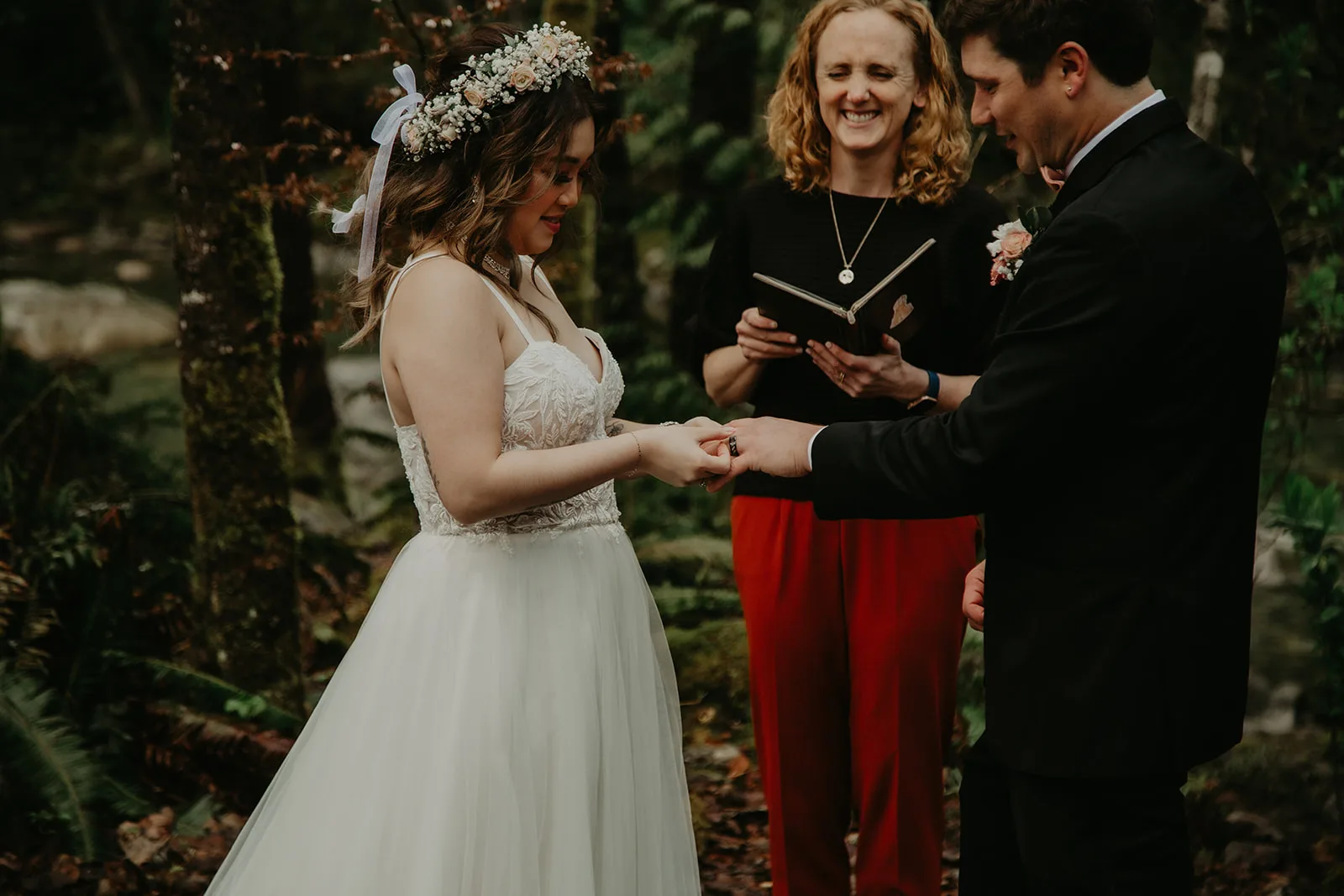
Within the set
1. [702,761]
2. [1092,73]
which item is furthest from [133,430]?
[1092,73]

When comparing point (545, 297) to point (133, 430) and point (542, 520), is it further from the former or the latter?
point (133, 430)

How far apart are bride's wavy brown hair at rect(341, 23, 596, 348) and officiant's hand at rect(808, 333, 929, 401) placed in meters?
0.67

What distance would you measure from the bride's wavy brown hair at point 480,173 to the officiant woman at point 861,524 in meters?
0.66

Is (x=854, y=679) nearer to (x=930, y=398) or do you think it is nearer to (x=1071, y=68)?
(x=930, y=398)

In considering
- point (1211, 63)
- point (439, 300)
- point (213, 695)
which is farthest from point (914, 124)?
point (213, 695)

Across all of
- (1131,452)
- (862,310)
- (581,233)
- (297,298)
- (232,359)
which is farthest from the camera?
(297,298)

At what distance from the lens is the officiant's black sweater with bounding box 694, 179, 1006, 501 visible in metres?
3.26

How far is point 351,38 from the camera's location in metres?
8.28

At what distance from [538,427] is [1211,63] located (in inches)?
122

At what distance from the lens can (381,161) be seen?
2.84 meters

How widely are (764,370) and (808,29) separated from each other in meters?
0.90

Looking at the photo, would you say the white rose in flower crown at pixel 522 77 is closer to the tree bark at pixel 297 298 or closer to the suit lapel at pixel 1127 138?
the suit lapel at pixel 1127 138

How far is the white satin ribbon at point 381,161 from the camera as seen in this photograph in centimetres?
281

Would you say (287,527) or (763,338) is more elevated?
(763,338)
